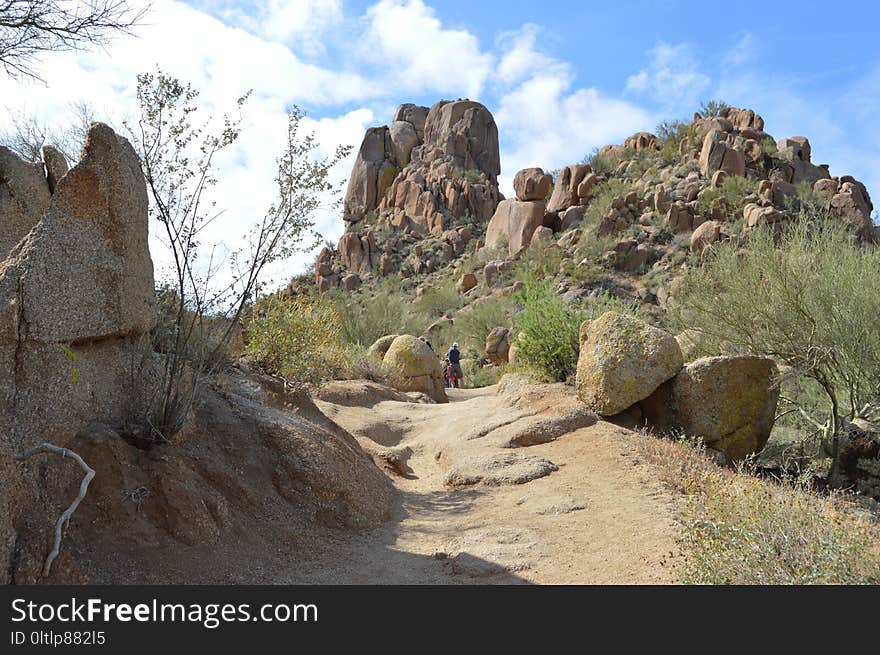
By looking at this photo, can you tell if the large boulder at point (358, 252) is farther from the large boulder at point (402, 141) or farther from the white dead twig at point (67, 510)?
the white dead twig at point (67, 510)

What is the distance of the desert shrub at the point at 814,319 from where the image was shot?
10.4m

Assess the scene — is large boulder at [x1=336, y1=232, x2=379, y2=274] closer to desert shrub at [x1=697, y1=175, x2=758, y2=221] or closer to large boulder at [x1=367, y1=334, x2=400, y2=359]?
desert shrub at [x1=697, y1=175, x2=758, y2=221]

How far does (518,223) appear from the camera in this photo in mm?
36469

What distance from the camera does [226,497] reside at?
558 centimetres

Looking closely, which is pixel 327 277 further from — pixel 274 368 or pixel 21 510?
pixel 21 510

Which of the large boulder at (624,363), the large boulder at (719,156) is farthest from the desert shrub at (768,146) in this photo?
the large boulder at (624,363)

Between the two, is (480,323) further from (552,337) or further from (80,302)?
(80,302)

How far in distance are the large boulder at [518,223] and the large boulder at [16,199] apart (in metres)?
30.7

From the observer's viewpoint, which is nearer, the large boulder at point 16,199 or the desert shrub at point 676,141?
the large boulder at point 16,199

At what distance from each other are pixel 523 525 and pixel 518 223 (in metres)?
31.4

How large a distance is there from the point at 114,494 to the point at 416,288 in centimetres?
3586

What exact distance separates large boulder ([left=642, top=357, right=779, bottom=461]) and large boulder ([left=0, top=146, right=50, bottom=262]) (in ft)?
25.1

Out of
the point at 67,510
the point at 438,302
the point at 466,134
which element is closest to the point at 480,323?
the point at 438,302

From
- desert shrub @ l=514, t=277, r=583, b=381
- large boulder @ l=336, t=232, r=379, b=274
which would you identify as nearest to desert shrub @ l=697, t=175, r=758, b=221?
desert shrub @ l=514, t=277, r=583, b=381
